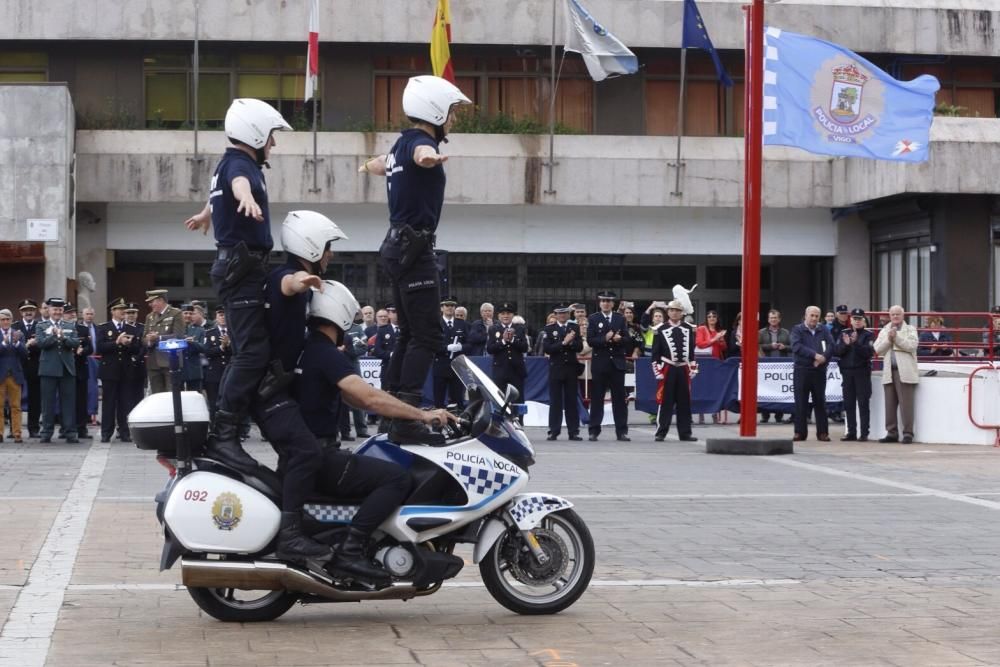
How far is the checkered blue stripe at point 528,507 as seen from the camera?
8.12 meters

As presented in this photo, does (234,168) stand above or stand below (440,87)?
below

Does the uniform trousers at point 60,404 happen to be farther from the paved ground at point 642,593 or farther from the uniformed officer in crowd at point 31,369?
the paved ground at point 642,593

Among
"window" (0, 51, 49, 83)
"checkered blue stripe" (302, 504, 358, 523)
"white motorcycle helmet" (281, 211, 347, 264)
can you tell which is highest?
"window" (0, 51, 49, 83)

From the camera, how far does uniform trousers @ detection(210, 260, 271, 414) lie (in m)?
8.05

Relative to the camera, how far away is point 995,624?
8.05 metres

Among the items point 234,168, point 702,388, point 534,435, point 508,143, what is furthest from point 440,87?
point 508,143

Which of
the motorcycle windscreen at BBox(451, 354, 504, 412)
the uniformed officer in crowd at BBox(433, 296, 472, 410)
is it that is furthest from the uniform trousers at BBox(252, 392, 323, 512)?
the uniformed officer in crowd at BBox(433, 296, 472, 410)

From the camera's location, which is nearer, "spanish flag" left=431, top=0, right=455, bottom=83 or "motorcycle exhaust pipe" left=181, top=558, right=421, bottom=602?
"motorcycle exhaust pipe" left=181, top=558, right=421, bottom=602

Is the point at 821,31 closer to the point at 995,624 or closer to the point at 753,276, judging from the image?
the point at 753,276

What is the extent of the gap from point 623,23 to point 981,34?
840 centimetres

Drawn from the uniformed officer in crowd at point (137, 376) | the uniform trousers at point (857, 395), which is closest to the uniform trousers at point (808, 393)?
the uniform trousers at point (857, 395)

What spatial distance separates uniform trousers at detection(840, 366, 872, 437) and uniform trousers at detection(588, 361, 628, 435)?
3.06 m

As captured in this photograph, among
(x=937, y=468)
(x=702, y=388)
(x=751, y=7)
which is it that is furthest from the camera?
(x=702, y=388)

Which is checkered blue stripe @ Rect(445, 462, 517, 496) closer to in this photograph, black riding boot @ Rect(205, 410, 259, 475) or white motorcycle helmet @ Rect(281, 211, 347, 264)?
black riding boot @ Rect(205, 410, 259, 475)
